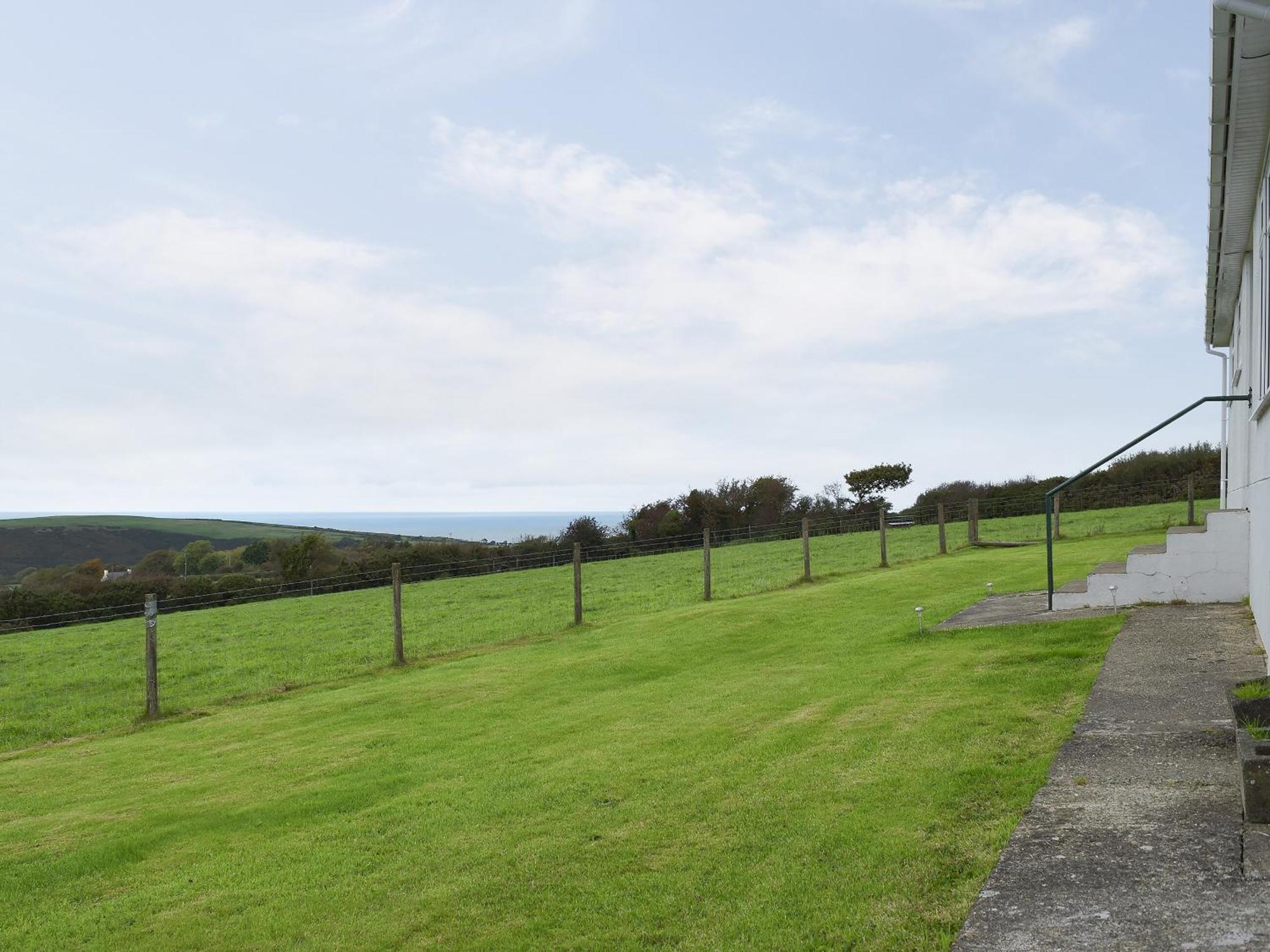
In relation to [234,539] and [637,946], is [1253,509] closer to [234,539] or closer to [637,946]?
[637,946]

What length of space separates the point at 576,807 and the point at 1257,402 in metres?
6.68

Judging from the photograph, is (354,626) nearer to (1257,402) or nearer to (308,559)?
(308,559)

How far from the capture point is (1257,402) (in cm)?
805

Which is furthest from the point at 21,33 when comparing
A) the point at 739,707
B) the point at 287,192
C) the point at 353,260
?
the point at 739,707

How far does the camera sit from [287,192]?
21.0m

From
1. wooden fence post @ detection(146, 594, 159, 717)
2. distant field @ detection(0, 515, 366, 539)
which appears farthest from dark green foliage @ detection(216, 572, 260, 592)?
distant field @ detection(0, 515, 366, 539)

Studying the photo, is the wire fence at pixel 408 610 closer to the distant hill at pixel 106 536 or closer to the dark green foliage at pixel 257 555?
the dark green foliage at pixel 257 555

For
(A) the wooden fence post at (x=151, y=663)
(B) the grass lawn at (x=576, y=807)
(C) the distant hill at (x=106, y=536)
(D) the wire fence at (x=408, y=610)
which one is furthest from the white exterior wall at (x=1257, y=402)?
(C) the distant hill at (x=106, y=536)

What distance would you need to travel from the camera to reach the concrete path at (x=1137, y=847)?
3.12 m

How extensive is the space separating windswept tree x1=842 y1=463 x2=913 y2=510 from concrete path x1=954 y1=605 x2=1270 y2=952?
2031 inches

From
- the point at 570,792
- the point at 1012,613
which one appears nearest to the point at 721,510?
the point at 1012,613

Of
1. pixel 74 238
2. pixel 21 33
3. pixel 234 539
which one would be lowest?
pixel 234 539

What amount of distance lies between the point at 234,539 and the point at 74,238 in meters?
72.1

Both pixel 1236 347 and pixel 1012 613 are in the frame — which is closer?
pixel 1012 613
